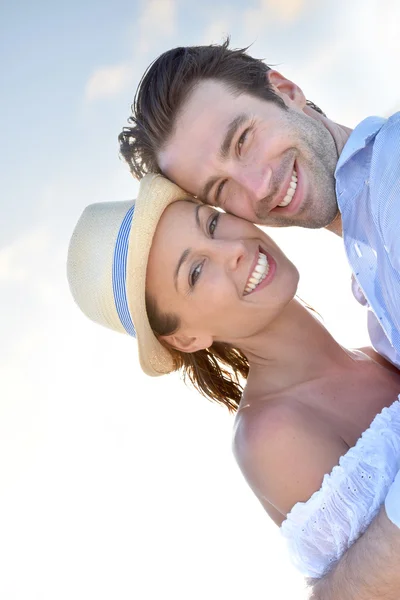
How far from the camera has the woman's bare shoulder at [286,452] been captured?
9.02 feet

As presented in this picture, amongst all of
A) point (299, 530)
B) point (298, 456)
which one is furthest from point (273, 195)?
point (299, 530)

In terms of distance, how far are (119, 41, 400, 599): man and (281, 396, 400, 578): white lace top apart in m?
0.13

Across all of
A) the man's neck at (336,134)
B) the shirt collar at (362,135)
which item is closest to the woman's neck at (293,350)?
the man's neck at (336,134)

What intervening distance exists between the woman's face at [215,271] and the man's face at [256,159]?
0.11 m

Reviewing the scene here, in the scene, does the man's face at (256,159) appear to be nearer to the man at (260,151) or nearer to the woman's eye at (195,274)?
the man at (260,151)

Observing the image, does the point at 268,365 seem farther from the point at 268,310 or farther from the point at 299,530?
the point at 299,530

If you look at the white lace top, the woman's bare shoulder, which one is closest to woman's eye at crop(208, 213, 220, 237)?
the woman's bare shoulder

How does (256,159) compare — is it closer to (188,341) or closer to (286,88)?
(286,88)

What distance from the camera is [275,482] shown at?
279cm

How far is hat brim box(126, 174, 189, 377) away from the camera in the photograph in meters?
3.04

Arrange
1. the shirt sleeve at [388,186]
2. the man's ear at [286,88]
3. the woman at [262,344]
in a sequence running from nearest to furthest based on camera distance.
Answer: the shirt sleeve at [388,186] → the woman at [262,344] → the man's ear at [286,88]

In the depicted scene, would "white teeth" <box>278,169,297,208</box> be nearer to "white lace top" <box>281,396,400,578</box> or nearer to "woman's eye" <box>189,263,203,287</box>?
"woman's eye" <box>189,263,203,287</box>

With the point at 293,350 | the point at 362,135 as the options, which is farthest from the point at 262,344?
the point at 362,135

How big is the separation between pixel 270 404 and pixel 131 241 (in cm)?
93
